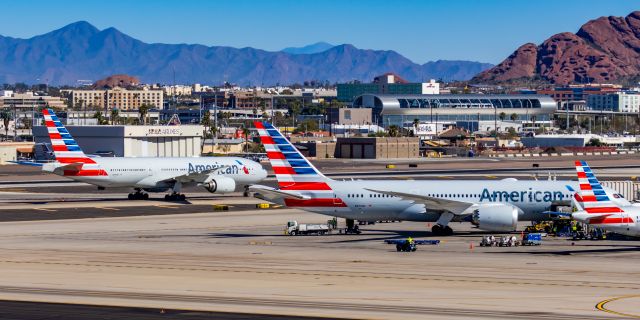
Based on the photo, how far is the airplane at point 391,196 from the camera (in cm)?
7738

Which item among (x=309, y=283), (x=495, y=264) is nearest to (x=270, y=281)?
(x=309, y=283)

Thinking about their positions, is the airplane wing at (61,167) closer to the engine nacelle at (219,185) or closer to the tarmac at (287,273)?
the engine nacelle at (219,185)

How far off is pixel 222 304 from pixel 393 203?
3176 centimetres

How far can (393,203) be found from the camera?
256 ft

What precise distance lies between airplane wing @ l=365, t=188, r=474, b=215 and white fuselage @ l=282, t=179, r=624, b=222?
20.4 inches

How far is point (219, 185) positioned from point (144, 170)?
745 cm

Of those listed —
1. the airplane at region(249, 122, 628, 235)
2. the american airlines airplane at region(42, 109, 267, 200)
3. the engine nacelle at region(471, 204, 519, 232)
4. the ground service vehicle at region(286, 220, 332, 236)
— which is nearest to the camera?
the engine nacelle at region(471, 204, 519, 232)

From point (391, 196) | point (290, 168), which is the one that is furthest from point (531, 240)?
point (290, 168)

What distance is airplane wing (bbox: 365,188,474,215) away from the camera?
250 feet

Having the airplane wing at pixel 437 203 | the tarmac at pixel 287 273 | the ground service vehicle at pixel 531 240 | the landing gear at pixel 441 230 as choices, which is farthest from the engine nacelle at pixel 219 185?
the ground service vehicle at pixel 531 240

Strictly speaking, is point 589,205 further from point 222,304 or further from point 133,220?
point 133,220

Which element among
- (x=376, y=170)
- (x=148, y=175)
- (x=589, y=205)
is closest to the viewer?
(x=589, y=205)

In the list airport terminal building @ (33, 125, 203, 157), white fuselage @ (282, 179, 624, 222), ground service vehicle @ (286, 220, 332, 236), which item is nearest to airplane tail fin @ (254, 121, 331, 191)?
white fuselage @ (282, 179, 624, 222)

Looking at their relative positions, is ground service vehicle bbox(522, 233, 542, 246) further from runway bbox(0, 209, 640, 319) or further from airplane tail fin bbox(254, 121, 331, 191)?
airplane tail fin bbox(254, 121, 331, 191)
